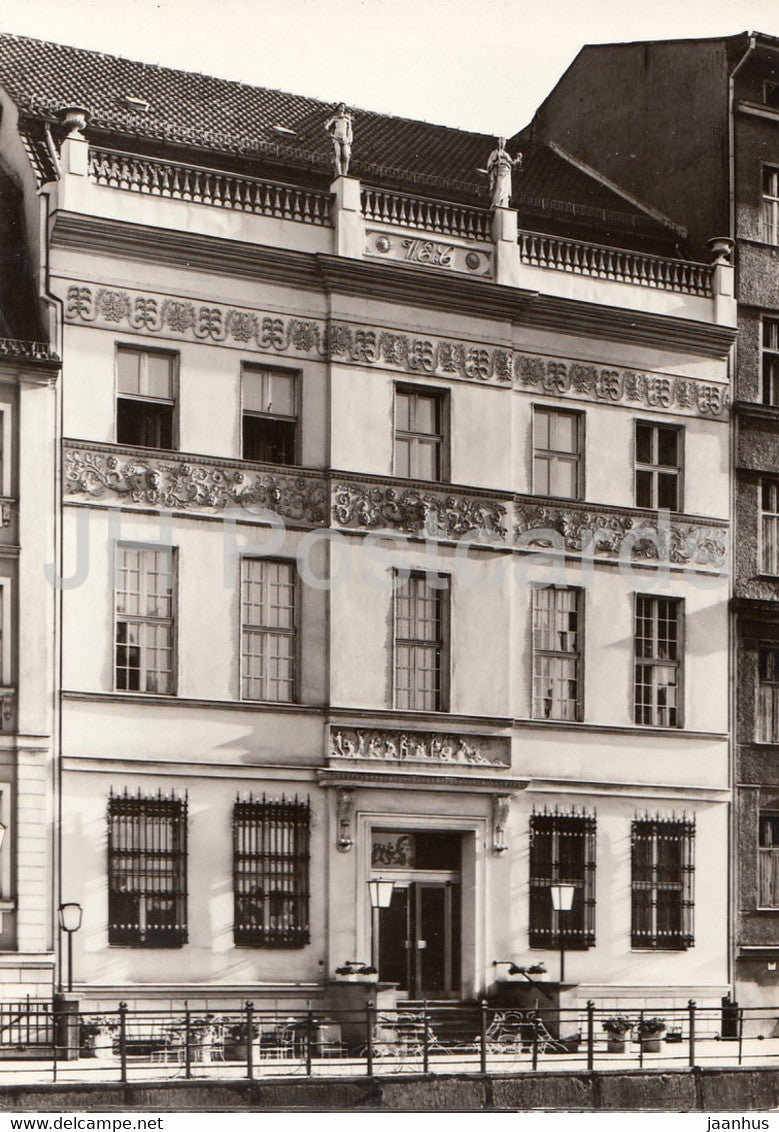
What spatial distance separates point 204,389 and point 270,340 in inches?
59.9

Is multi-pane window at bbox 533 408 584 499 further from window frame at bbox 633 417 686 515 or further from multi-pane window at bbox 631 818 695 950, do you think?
multi-pane window at bbox 631 818 695 950

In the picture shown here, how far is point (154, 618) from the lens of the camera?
34.0m

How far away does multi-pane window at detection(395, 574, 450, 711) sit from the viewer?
36094 millimetres

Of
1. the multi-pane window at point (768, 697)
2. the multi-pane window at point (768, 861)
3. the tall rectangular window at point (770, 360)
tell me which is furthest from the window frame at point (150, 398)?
the multi-pane window at point (768, 861)

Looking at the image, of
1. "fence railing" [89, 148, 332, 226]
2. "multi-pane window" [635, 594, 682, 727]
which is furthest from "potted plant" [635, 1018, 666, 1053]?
"fence railing" [89, 148, 332, 226]

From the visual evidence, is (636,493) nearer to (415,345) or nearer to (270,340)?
(415,345)

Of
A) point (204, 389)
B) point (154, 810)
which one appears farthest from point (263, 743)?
point (204, 389)

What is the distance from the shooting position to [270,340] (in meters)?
35.5

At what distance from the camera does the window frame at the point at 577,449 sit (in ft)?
124

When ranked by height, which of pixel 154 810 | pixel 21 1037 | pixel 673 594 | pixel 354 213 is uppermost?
pixel 354 213

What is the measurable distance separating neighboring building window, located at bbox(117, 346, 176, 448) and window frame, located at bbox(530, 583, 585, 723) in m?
7.27

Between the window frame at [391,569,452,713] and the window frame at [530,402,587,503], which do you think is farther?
the window frame at [530,402,587,503]

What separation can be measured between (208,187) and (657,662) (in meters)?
11.6

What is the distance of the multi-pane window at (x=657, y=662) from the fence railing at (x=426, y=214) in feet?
23.6
